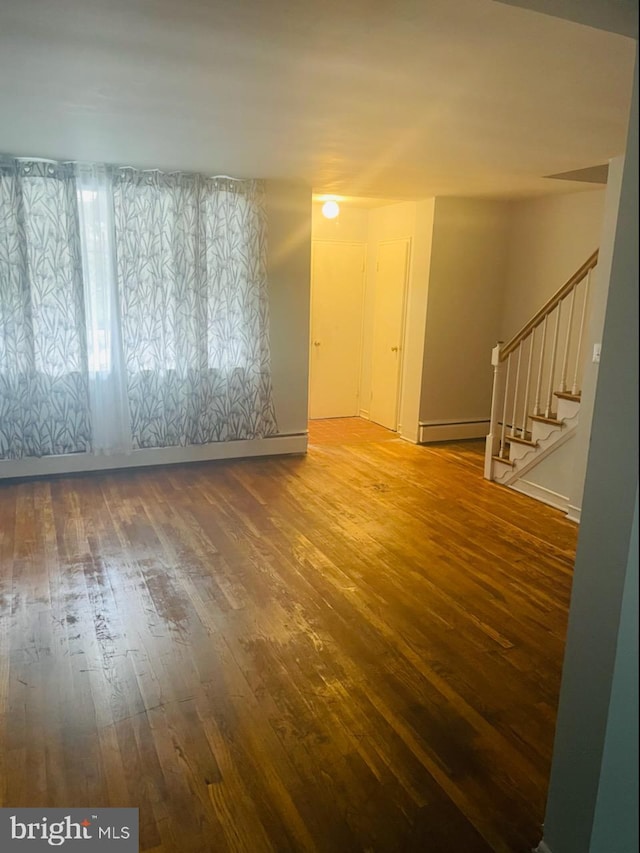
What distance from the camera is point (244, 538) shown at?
403cm

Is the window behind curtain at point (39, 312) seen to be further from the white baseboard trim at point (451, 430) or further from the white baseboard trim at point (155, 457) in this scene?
the white baseboard trim at point (451, 430)

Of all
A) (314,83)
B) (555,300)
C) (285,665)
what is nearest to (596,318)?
(555,300)

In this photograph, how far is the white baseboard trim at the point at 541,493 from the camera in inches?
186

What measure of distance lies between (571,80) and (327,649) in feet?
8.92

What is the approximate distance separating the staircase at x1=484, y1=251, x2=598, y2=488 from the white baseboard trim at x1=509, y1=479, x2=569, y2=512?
5cm

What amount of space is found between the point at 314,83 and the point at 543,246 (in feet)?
13.5

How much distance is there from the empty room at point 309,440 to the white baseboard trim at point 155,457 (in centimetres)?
3

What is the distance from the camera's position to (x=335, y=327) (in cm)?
751

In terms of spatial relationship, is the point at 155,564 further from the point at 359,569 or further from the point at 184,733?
the point at 184,733

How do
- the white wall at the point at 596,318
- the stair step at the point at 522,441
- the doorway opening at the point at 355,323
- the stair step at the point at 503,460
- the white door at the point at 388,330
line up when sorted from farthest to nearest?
the doorway opening at the point at 355,323 < the white door at the point at 388,330 < the stair step at the point at 503,460 < the stair step at the point at 522,441 < the white wall at the point at 596,318

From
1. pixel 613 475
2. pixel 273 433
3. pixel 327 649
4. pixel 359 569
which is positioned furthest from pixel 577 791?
pixel 273 433

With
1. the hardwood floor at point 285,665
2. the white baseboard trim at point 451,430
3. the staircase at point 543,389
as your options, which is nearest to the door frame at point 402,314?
the white baseboard trim at point 451,430

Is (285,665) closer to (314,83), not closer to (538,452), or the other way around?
(314,83)

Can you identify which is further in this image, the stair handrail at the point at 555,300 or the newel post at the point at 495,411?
the newel post at the point at 495,411
